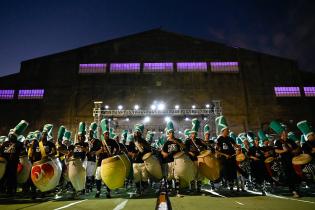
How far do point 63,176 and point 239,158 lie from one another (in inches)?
226

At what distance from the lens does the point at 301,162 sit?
5.91 meters

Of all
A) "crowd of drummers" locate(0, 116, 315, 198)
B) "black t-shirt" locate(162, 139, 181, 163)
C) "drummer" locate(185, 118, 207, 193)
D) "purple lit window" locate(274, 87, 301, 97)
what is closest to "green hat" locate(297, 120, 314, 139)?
"crowd of drummers" locate(0, 116, 315, 198)

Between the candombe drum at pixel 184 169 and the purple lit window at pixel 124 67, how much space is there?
19673mm

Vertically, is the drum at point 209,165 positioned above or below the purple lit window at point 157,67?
below

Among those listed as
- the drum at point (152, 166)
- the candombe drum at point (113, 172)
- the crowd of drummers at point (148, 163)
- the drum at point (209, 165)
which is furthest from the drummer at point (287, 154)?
the candombe drum at point (113, 172)

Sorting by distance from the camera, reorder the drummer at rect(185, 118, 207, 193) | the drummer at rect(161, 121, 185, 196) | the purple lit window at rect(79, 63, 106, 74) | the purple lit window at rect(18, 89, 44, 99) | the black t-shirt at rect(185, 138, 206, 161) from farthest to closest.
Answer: the purple lit window at rect(79, 63, 106, 74)
the purple lit window at rect(18, 89, 44, 99)
the black t-shirt at rect(185, 138, 206, 161)
the drummer at rect(185, 118, 207, 193)
the drummer at rect(161, 121, 185, 196)

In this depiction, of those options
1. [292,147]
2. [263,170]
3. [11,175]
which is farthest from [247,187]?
[11,175]

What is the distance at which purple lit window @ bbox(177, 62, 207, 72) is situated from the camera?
2472cm

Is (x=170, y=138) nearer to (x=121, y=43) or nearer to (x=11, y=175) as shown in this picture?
(x=11, y=175)

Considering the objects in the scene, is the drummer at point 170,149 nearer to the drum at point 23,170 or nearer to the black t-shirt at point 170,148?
the black t-shirt at point 170,148

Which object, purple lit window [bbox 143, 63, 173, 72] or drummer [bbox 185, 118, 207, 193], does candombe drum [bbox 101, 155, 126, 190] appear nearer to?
drummer [bbox 185, 118, 207, 193]

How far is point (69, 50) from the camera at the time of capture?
84.5ft

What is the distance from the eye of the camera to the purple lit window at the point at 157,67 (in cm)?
2475

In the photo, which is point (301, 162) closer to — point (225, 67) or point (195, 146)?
point (195, 146)
